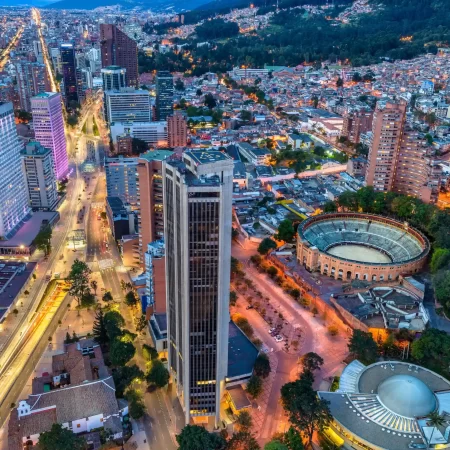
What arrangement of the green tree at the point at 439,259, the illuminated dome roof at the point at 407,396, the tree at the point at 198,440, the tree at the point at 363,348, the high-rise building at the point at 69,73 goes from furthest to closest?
the high-rise building at the point at 69,73 < the green tree at the point at 439,259 < the tree at the point at 363,348 < the illuminated dome roof at the point at 407,396 < the tree at the point at 198,440

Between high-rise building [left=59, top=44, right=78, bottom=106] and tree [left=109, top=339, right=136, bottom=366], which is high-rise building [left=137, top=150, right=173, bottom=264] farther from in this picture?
high-rise building [left=59, top=44, right=78, bottom=106]

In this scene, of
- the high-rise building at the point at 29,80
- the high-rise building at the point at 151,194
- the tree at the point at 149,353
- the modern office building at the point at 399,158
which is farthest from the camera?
the high-rise building at the point at 29,80

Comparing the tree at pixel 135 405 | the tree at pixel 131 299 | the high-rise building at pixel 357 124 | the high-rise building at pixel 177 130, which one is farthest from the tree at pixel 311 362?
the high-rise building at pixel 357 124

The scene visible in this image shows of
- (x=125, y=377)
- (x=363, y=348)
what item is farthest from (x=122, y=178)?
(x=363, y=348)

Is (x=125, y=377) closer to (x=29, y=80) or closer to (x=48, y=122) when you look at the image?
(x=48, y=122)

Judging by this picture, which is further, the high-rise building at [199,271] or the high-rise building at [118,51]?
the high-rise building at [118,51]

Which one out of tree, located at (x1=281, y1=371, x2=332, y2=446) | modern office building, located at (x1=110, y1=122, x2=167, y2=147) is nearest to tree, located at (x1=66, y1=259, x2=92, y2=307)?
tree, located at (x1=281, y1=371, x2=332, y2=446)

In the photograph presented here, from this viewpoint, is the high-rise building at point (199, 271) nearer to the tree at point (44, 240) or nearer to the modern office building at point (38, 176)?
the tree at point (44, 240)

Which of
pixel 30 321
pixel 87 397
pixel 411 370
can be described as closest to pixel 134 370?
pixel 87 397
